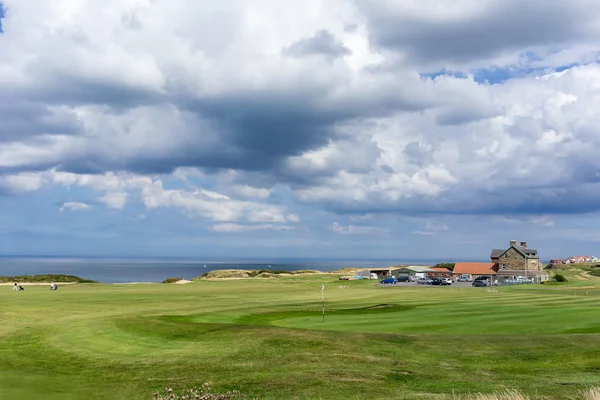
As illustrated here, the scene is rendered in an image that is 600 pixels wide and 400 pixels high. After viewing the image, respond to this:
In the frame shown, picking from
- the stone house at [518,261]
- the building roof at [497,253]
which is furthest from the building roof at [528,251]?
the building roof at [497,253]

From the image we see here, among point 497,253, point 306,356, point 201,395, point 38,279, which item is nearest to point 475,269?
point 497,253

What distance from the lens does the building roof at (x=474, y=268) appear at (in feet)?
537

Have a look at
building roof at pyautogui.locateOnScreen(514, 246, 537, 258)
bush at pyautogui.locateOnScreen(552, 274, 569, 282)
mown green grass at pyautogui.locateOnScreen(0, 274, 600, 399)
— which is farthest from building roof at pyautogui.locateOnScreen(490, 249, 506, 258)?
mown green grass at pyautogui.locateOnScreen(0, 274, 600, 399)

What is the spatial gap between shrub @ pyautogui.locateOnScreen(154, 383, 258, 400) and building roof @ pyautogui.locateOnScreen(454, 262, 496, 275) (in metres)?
153

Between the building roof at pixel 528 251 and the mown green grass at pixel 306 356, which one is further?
the building roof at pixel 528 251

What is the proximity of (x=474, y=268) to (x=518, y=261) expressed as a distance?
15611 mm

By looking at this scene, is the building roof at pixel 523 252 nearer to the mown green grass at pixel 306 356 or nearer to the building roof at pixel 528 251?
the building roof at pixel 528 251

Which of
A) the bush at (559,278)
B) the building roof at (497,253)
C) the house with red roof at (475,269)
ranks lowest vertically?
the bush at (559,278)

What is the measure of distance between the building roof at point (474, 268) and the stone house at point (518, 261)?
9.23 ft

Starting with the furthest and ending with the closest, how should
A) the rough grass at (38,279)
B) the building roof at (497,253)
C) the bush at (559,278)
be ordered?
the building roof at (497,253) → the bush at (559,278) → the rough grass at (38,279)

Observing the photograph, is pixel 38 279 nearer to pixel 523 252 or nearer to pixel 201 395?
pixel 201 395

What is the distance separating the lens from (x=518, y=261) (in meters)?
156

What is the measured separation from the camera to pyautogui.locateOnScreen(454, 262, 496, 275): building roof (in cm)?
16375

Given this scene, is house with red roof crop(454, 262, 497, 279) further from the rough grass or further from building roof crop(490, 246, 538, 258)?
the rough grass
